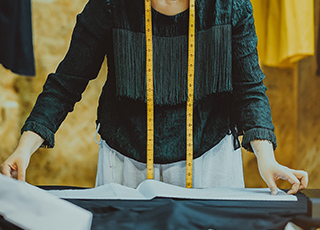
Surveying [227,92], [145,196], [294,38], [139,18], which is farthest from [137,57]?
[294,38]

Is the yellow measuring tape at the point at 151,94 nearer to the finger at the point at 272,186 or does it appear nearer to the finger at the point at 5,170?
the finger at the point at 272,186

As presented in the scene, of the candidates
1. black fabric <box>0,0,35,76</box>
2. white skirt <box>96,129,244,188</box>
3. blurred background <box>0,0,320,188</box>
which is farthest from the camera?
blurred background <box>0,0,320,188</box>

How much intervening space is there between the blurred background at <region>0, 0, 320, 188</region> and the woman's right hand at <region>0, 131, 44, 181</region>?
95 cm

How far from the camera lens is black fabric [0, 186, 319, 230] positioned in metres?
0.71

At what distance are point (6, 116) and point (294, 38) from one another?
4.96ft

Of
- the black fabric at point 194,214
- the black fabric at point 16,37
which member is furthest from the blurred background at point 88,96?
the black fabric at point 194,214

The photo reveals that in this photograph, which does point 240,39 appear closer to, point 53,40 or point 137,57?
point 137,57

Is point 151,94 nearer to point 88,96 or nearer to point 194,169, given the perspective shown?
point 194,169

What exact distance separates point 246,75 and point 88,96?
4.03 feet

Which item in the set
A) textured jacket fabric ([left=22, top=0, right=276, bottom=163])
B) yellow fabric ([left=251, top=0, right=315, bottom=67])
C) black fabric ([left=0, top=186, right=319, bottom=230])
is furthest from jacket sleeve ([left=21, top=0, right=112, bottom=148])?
yellow fabric ([left=251, top=0, right=315, bottom=67])

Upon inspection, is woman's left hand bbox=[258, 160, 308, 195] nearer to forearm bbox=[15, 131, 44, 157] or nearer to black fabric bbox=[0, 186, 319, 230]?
black fabric bbox=[0, 186, 319, 230]

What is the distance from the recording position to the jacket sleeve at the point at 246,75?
3.52 feet

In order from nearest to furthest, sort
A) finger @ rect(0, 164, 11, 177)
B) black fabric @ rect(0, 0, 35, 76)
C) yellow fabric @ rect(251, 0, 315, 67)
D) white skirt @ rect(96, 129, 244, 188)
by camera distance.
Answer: finger @ rect(0, 164, 11, 177) < white skirt @ rect(96, 129, 244, 188) < black fabric @ rect(0, 0, 35, 76) < yellow fabric @ rect(251, 0, 315, 67)

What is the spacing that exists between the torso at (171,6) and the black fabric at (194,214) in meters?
0.57
